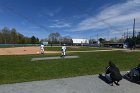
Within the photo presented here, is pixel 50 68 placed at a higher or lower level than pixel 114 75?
lower

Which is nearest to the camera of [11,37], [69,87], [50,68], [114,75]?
[69,87]

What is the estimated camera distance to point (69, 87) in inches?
346

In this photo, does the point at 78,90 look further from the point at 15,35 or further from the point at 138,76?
the point at 15,35

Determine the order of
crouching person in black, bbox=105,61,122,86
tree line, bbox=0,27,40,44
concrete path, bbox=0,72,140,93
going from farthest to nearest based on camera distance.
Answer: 1. tree line, bbox=0,27,40,44
2. crouching person in black, bbox=105,61,122,86
3. concrete path, bbox=0,72,140,93

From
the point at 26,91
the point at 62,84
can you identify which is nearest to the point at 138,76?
the point at 62,84

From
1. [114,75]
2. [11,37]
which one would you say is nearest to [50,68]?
[114,75]

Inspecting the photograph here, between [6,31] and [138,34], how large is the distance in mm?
80884

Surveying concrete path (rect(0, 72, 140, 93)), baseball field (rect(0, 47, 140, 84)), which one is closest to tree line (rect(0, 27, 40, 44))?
baseball field (rect(0, 47, 140, 84))

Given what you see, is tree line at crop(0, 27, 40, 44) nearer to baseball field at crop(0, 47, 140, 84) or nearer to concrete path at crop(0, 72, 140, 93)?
baseball field at crop(0, 47, 140, 84)

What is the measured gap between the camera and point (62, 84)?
9.41 meters

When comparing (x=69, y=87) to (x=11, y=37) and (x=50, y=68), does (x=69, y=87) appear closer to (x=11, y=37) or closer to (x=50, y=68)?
(x=50, y=68)

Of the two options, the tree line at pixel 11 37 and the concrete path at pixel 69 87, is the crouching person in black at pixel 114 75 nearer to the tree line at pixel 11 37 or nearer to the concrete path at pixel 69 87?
the concrete path at pixel 69 87

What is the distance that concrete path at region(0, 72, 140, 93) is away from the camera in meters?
8.30

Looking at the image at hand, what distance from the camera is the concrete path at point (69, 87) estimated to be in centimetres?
830
